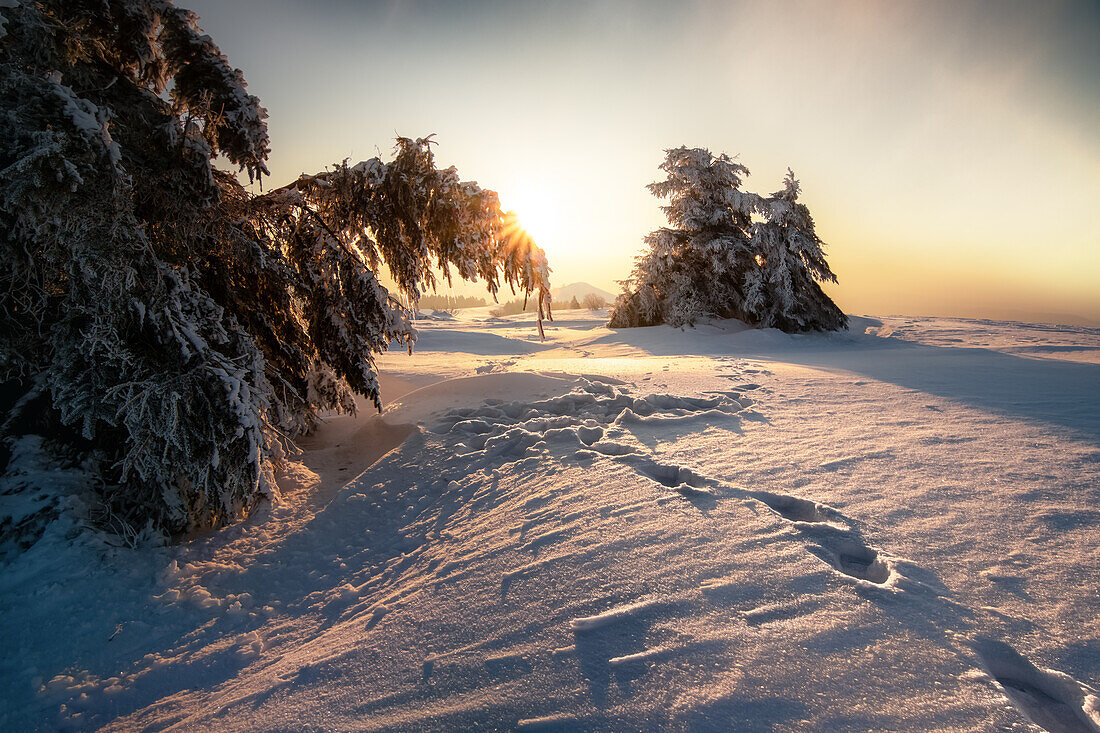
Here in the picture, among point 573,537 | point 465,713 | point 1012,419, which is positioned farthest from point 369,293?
point 1012,419

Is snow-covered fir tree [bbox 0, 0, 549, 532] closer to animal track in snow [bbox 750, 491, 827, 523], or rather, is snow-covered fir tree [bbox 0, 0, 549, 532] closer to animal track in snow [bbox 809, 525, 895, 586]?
animal track in snow [bbox 750, 491, 827, 523]

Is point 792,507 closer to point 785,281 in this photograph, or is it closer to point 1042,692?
point 1042,692

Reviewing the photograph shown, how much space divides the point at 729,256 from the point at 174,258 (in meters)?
11.1

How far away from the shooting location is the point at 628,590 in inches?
62.2

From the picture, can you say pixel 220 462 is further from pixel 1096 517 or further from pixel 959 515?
pixel 1096 517

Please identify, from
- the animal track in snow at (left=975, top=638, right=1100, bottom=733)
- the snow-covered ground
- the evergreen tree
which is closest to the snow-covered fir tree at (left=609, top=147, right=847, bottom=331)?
the evergreen tree

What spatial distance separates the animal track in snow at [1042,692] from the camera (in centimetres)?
104

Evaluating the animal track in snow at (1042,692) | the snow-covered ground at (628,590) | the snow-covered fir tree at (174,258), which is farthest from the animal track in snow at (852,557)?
the snow-covered fir tree at (174,258)

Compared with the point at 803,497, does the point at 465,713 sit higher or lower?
lower

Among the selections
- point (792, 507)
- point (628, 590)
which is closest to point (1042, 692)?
point (792, 507)

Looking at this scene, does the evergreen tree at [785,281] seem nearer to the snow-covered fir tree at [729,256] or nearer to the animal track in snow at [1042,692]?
the snow-covered fir tree at [729,256]

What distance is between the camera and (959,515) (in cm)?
184

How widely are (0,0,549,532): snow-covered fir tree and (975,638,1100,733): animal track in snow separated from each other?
3.08 metres

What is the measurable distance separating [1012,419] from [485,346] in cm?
975
